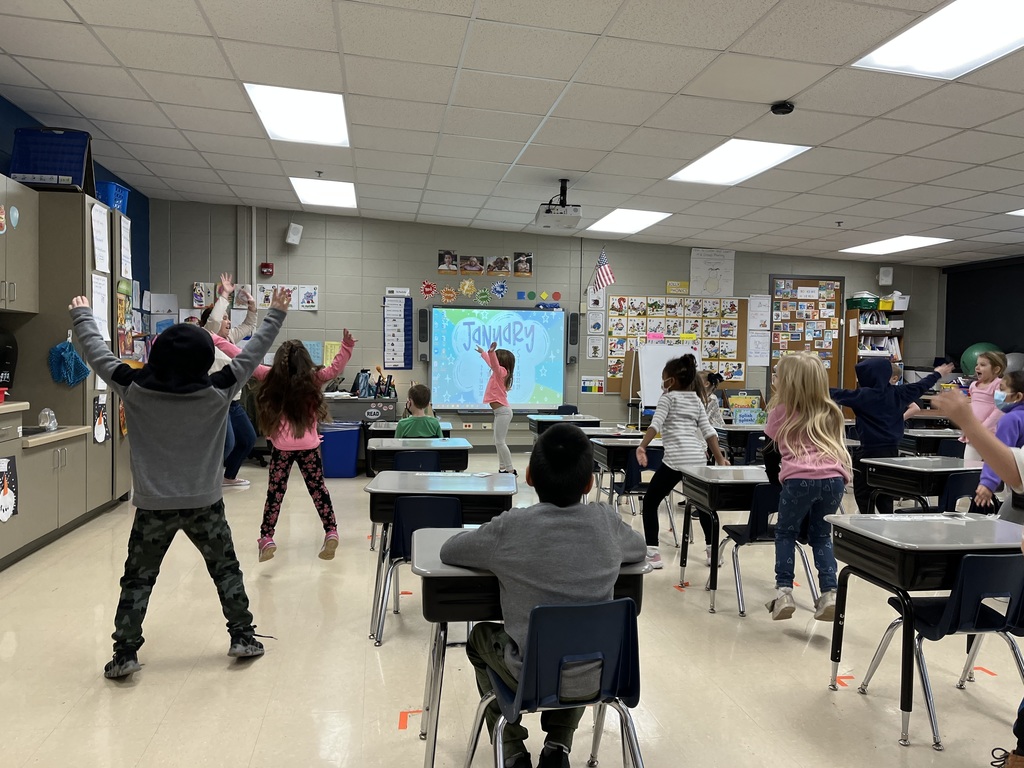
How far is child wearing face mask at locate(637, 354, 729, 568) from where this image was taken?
4117mm

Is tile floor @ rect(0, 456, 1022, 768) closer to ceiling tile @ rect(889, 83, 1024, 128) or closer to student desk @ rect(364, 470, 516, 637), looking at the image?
student desk @ rect(364, 470, 516, 637)

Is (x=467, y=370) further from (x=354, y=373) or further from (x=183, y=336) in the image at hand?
(x=183, y=336)

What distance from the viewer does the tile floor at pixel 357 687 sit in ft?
7.00

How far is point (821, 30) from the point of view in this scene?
3268mm

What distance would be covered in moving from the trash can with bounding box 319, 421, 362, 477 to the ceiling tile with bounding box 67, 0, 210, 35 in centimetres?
424

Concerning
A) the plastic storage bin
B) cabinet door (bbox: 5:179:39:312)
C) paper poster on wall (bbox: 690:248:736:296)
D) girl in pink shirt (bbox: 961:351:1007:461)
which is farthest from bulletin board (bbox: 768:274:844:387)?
cabinet door (bbox: 5:179:39:312)

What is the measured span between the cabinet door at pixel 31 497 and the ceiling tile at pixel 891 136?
18.8ft

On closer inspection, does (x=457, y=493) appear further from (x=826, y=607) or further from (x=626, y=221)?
(x=626, y=221)

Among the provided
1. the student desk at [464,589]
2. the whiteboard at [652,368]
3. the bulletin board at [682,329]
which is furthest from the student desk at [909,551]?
the bulletin board at [682,329]

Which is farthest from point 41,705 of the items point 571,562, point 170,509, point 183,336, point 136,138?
point 136,138

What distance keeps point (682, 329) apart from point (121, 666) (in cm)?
811

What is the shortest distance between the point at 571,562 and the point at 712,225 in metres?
7.02

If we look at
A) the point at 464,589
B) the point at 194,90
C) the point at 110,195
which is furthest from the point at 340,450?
the point at 464,589

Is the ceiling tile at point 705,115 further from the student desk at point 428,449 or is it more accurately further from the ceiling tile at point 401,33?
the student desk at point 428,449
